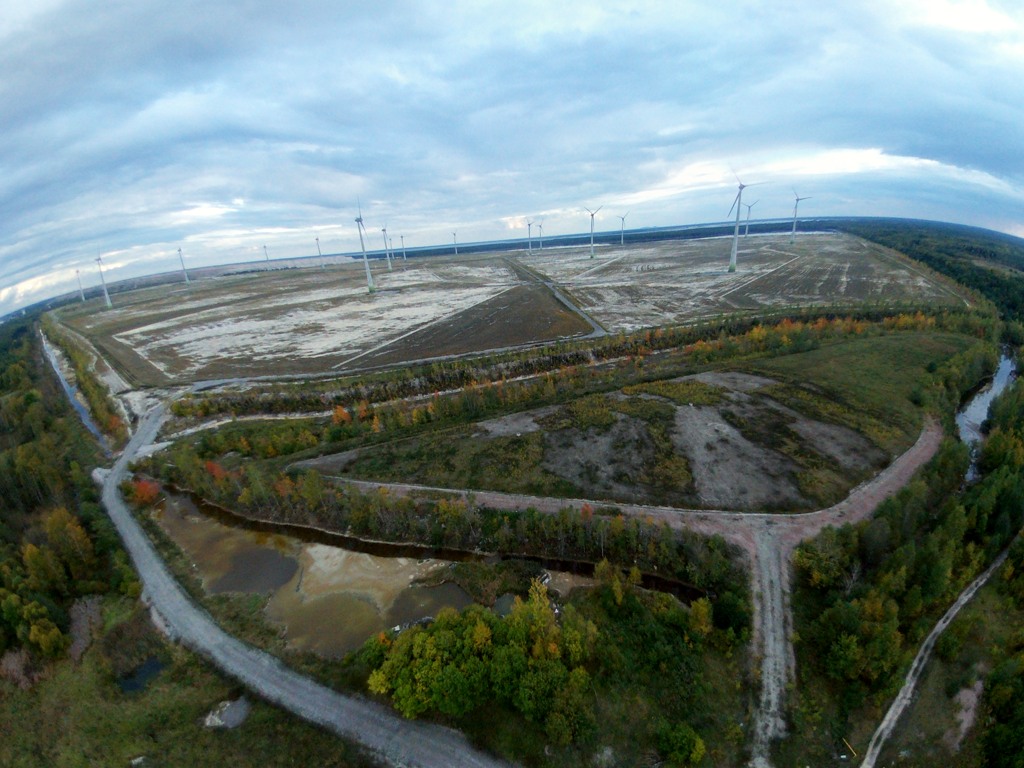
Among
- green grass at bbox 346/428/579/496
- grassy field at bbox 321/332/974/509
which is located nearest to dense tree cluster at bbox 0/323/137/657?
grassy field at bbox 321/332/974/509

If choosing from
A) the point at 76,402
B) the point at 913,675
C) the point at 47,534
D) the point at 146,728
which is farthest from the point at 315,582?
the point at 76,402

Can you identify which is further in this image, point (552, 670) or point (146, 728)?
point (146, 728)

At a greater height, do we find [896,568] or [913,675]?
[896,568]

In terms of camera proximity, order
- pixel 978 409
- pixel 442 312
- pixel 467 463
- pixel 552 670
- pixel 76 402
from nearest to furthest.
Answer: pixel 552 670 → pixel 467 463 → pixel 978 409 → pixel 76 402 → pixel 442 312

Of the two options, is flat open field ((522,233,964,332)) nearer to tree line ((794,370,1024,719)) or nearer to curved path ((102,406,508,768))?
tree line ((794,370,1024,719))

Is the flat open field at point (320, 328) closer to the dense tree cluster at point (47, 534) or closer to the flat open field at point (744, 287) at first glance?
the flat open field at point (744, 287)

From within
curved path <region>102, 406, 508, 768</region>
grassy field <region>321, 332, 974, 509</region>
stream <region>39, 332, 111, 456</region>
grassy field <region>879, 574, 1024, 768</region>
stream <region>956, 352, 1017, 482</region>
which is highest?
stream <region>39, 332, 111, 456</region>

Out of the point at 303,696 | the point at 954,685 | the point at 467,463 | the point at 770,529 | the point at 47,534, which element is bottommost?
the point at 954,685

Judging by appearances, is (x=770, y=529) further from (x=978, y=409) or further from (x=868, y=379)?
(x=978, y=409)
